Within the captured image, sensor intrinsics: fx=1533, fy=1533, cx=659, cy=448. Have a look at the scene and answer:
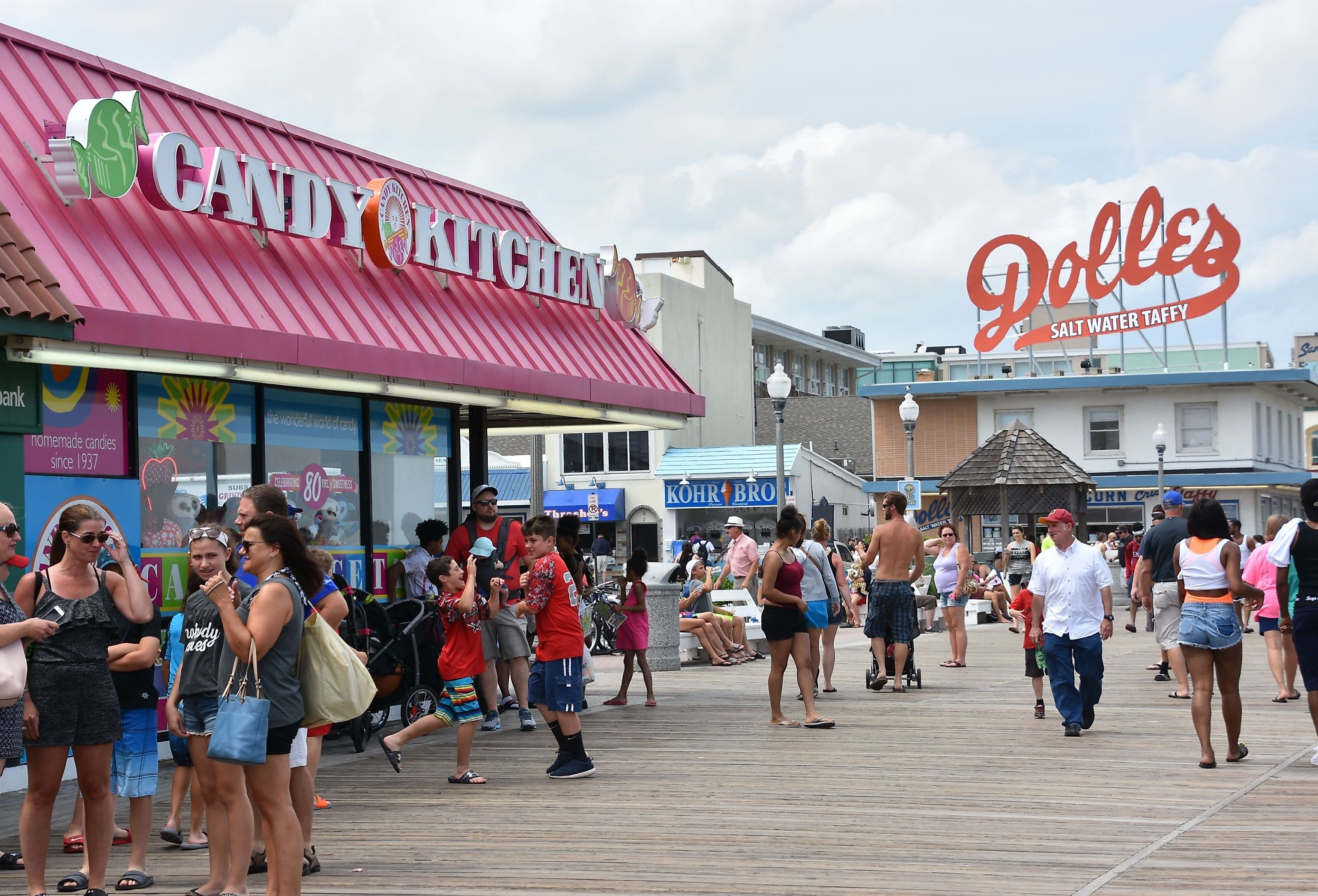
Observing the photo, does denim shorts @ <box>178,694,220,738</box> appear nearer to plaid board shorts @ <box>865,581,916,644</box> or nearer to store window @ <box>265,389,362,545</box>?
store window @ <box>265,389,362,545</box>

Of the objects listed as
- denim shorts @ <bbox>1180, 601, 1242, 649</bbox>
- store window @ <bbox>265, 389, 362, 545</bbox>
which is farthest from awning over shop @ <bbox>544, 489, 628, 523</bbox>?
denim shorts @ <bbox>1180, 601, 1242, 649</bbox>

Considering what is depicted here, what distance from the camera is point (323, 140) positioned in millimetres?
15172

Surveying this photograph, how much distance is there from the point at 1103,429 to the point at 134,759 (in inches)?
1774

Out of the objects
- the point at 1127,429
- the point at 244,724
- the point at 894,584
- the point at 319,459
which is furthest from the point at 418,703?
the point at 1127,429

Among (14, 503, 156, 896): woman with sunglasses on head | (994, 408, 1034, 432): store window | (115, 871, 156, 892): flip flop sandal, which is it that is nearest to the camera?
(14, 503, 156, 896): woman with sunglasses on head

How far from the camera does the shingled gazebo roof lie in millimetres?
34438

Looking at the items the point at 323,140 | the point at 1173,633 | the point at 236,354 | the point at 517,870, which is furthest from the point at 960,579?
the point at 517,870

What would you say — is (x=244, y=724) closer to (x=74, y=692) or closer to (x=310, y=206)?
(x=74, y=692)

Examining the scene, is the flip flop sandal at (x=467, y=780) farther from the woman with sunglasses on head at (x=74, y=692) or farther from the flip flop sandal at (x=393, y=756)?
the woman with sunglasses on head at (x=74, y=692)

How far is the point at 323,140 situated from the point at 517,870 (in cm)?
925

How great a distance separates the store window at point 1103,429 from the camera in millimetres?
49406

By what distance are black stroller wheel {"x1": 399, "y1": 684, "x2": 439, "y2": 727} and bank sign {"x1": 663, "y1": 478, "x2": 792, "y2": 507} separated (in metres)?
37.1

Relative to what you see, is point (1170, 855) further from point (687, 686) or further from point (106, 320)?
point (687, 686)

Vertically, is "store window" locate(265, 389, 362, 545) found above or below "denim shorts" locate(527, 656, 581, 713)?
above
